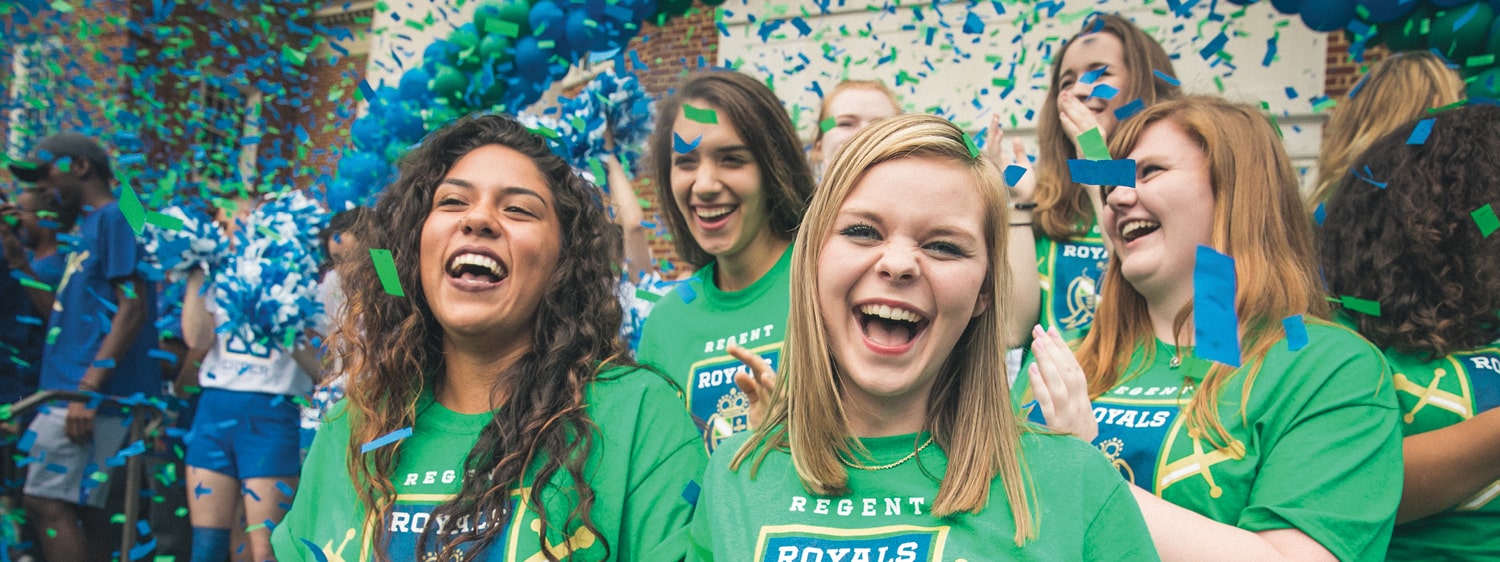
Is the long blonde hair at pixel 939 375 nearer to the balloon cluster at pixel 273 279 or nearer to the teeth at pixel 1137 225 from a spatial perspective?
the teeth at pixel 1137 225

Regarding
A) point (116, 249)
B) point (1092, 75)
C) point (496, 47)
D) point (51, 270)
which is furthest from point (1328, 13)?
point (51, 270)

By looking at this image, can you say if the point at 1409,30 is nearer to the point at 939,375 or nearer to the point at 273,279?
the point at 939,375

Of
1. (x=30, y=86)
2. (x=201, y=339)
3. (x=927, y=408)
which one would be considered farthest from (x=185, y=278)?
(x=30, y=86)

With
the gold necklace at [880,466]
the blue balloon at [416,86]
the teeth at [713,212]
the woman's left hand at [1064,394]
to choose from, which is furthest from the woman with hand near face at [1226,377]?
the blue balloon at [416,86]

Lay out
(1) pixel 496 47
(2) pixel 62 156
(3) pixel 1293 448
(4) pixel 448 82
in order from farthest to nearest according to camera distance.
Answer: (2) pixel 62 156 < (4) pixel 448 82 < (1) pixel 496 47 < (3) pixel 1293 448

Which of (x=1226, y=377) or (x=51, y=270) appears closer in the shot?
(x=1226, y=377)

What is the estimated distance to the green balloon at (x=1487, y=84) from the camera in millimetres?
2904

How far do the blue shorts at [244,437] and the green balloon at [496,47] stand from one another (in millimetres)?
1608

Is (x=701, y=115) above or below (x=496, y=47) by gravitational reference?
below

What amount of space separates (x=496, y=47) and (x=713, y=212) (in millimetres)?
1540

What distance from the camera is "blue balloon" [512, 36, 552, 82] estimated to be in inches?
153

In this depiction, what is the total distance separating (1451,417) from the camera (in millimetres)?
2064

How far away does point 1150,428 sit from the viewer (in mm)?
1915

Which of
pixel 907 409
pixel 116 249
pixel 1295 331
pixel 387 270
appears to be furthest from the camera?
pixel 116 249
